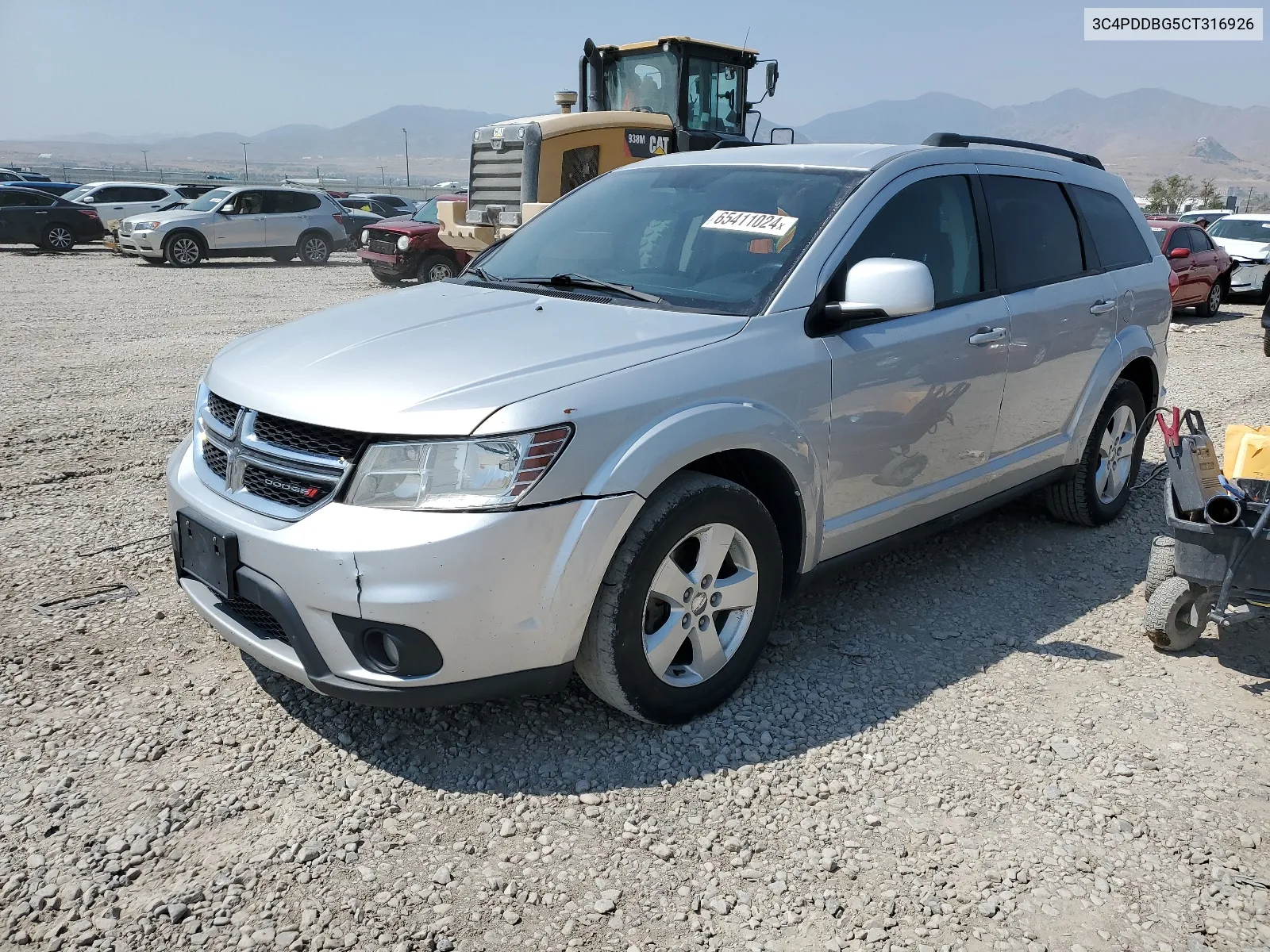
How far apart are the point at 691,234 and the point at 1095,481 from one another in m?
2.72

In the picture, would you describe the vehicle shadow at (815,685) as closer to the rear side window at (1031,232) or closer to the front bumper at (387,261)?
the rear side window at (1031,232)

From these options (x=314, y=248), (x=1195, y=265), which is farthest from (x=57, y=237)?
(x=1195, y=265)

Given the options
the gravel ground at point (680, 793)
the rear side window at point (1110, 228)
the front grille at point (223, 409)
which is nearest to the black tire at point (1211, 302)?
the rear side window at point (1110, 228)

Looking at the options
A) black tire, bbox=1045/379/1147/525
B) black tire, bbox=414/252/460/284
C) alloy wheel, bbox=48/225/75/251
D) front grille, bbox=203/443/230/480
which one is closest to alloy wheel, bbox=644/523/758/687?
front grille, bbox=203/443/230/480

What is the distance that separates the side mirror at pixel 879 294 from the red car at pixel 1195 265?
1237cm

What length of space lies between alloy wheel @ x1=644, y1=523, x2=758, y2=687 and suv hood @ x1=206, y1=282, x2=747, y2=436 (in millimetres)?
625

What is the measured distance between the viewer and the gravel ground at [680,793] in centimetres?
247

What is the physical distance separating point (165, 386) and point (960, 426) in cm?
673

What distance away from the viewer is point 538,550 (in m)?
2.75

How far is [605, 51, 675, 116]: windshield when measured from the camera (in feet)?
40.8

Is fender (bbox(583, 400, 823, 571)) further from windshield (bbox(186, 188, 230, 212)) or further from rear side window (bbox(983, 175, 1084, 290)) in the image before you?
windshield (bbox(186, 188, 230, 212))

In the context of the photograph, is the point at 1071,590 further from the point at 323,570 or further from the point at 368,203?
the point at 368,203

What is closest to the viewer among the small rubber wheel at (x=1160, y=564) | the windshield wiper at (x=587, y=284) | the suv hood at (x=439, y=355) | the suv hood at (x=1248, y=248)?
the suv hood at (x=439, y=355)

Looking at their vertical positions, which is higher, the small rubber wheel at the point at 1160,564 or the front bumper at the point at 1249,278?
the front bumper at the point at 1249,278
